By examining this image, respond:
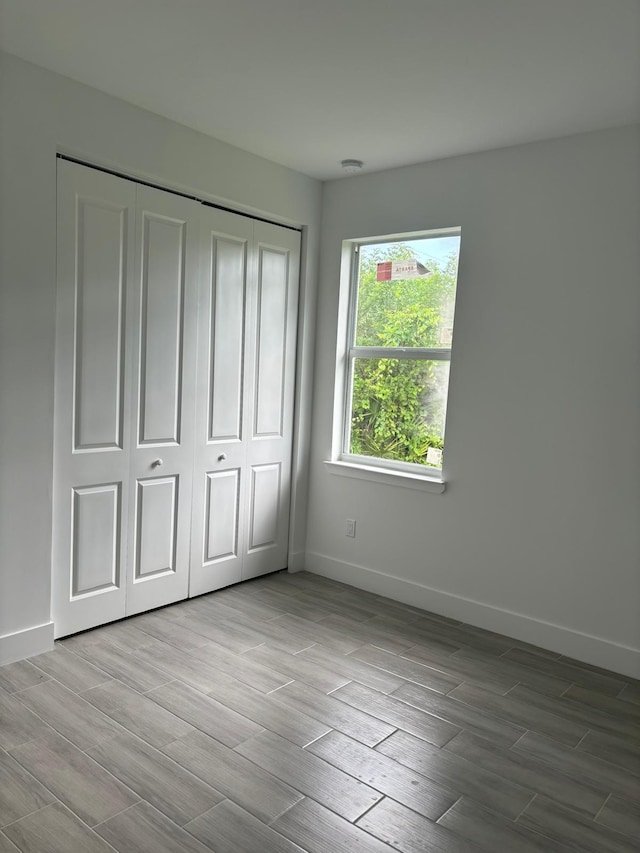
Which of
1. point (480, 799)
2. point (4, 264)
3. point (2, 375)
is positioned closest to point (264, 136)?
point (4, 264)

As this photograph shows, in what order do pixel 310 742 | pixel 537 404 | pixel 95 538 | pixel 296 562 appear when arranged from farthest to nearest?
pixel 296 562 < pixel 537 404 < pixel 95 538 < pixel 310 742

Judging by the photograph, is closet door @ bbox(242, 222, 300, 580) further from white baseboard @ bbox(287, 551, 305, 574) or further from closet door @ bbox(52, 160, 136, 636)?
closet door @ bbox(52, 160, 136, 636)

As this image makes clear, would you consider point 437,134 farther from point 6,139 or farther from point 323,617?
point 323,617

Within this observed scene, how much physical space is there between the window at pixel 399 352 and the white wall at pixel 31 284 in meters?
1.55

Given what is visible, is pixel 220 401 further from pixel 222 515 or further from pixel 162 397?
pixel 222 515

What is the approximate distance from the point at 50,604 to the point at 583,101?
322 cm

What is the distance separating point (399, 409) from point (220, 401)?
1080 mm

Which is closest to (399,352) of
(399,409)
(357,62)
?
(399,409)

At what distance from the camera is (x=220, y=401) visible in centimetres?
373

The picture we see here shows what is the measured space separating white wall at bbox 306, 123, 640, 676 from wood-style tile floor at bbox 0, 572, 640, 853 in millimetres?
303

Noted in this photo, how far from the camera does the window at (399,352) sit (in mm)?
3754

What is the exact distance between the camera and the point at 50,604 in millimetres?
2977

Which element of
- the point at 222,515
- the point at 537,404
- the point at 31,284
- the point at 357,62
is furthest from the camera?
the point at 222,515

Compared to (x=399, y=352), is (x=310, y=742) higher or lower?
lower
